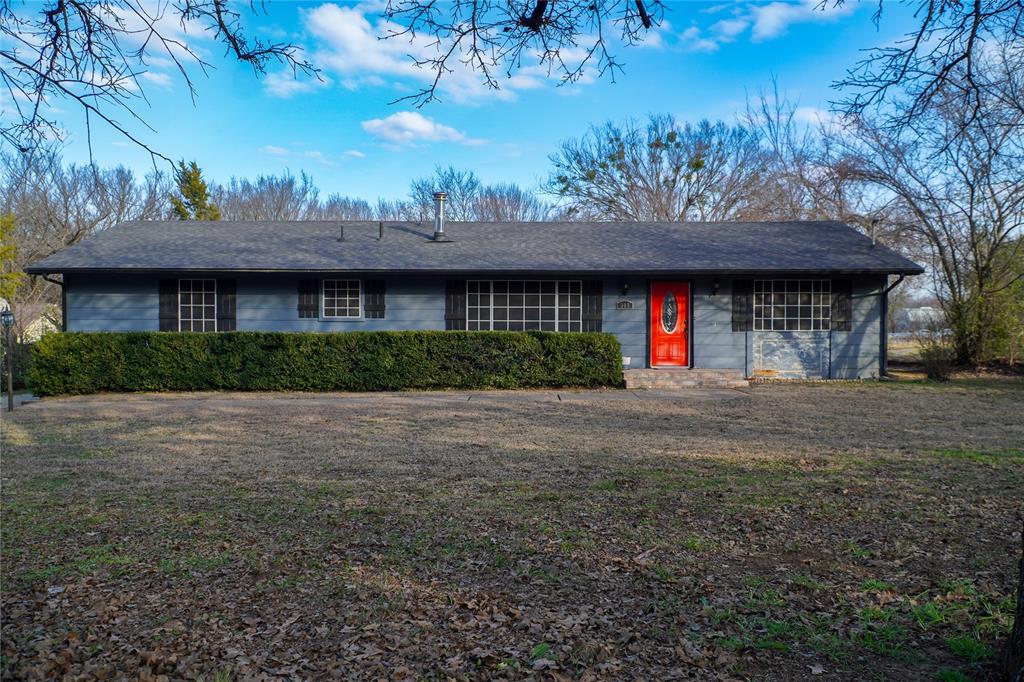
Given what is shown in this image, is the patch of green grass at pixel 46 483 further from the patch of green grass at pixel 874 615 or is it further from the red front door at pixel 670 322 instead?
the red front door at pixel 670 322

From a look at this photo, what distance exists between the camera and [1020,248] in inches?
587

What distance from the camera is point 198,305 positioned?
13.7 m

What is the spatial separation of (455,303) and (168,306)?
6000 mm

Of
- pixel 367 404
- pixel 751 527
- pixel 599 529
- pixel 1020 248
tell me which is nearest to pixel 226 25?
pixel 599 529

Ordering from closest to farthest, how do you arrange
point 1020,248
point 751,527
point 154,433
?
point 751,527
point 154,433
point 1020,248

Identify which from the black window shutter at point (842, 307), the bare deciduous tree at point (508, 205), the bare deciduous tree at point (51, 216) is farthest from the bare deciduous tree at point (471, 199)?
the black window shutter at point (842, 307)

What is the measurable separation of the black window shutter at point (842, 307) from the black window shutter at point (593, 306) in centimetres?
498

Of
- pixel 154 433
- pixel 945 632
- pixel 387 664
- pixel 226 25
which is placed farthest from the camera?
pixel 154 433

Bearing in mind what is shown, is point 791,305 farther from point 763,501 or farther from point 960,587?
point 960,587

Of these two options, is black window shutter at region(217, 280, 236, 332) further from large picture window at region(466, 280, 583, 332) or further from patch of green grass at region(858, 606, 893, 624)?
patch of green grass at region(858, 606, 893, 624)

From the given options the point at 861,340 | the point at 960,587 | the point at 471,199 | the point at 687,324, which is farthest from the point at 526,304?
the point at 471,199

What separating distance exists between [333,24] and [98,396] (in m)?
9.79

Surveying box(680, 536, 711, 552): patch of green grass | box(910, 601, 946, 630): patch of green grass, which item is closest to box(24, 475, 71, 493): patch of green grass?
box(680, 536, 711, 552): patch of green grass

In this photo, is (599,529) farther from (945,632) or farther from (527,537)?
(945,632)
